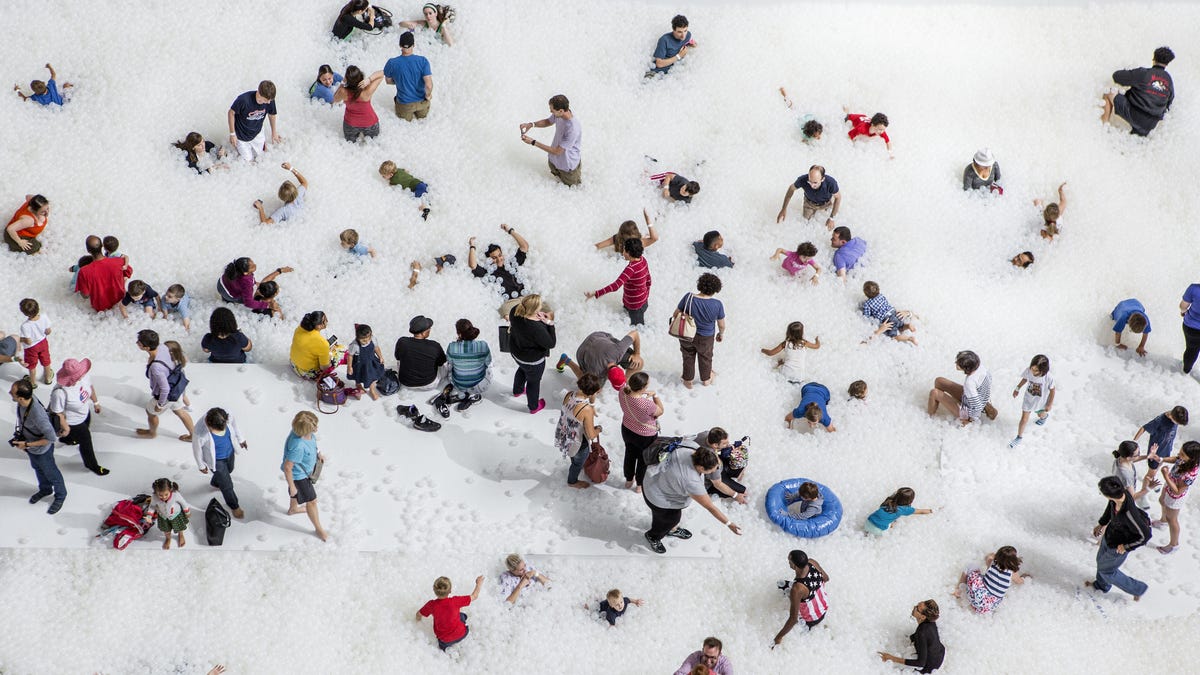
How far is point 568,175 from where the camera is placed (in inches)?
500

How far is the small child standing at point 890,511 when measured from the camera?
10.1 meters

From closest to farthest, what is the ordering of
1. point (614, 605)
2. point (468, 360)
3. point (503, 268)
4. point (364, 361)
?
point (614, 605) → point (364, 361) → point (468, 360) → point (503, 268)

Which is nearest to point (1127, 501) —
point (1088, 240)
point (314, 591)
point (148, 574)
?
point (1088, 240)

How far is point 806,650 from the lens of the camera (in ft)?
32.0

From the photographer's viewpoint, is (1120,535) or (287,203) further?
(287,203)

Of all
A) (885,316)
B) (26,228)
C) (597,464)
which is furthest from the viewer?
(885,316)

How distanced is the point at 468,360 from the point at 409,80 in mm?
3859

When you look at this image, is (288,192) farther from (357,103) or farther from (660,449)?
(660,449)

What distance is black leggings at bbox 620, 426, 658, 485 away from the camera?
10102 millimetres

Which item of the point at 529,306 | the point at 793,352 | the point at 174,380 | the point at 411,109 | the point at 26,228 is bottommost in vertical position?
the point at 174,380

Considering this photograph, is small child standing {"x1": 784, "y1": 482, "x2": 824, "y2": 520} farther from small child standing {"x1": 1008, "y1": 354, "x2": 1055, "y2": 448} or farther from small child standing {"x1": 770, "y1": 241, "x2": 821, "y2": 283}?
small child standing {"x1": 770, "y1": 241, "x2": 821, "y2": 283}

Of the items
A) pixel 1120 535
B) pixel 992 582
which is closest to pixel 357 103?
pixel 992 582

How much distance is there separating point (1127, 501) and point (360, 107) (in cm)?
844

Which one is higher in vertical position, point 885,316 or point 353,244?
point 885,316
